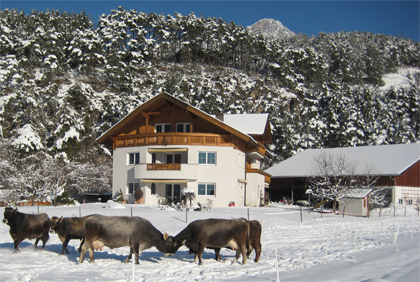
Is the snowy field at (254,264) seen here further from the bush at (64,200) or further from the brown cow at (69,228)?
the bush at (64,200)

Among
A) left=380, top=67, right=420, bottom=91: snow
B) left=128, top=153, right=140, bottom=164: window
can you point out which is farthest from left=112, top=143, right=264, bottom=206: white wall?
left=380, top=67, right=420, bottom=91: snow

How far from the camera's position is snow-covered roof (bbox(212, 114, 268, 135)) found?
42.4 m

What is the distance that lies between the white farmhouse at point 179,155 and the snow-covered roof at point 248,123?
48.0 inches

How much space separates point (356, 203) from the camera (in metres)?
32.2

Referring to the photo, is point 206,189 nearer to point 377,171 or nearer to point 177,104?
point 177,104

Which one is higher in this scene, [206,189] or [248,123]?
[248,123]

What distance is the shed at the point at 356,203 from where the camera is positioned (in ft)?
105

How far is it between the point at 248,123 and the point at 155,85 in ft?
114

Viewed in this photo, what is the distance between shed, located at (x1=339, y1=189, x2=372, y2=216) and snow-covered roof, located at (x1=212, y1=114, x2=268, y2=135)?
457 inches

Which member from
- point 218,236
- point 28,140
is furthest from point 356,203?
point 28,140

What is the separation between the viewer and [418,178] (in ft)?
141

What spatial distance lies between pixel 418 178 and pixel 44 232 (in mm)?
40348

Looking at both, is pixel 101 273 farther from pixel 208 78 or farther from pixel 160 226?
pixel 208 78

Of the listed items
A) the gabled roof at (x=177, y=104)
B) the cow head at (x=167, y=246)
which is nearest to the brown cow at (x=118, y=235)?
the cow head at (x=167, y=246)
